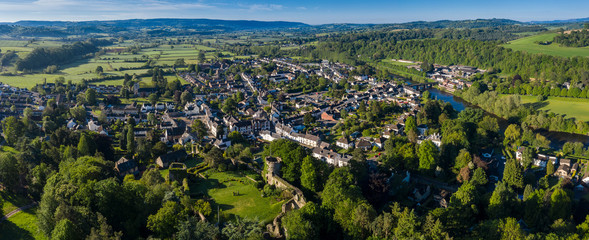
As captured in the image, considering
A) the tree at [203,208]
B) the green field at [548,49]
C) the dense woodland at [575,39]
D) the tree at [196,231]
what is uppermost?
the dense woodland at [575,39]

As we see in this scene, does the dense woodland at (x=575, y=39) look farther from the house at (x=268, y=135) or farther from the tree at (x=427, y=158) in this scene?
the house at (x=268, y=135)

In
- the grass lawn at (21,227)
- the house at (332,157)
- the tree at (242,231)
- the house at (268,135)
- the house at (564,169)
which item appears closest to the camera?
the tree at (242,231)

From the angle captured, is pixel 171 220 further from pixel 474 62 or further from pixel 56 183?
pixel 474 62

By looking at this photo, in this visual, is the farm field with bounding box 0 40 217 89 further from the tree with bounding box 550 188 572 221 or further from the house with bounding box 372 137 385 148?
the tree with bounding box 550 188 572 221

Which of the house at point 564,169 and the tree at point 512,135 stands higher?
the tree at point 512,135

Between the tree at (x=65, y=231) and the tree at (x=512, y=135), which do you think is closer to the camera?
the tree at (x=65, y=231)

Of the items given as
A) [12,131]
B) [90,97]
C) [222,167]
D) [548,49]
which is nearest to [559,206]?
[222,167]

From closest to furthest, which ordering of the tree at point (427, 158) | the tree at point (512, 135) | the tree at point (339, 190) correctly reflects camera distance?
the tree at point (339, 190) < the tree at point (427, 158) < the tree at point (512, 135)

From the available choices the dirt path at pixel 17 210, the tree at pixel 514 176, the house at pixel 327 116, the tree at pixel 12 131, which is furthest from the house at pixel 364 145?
the tree at pixel 12 131
